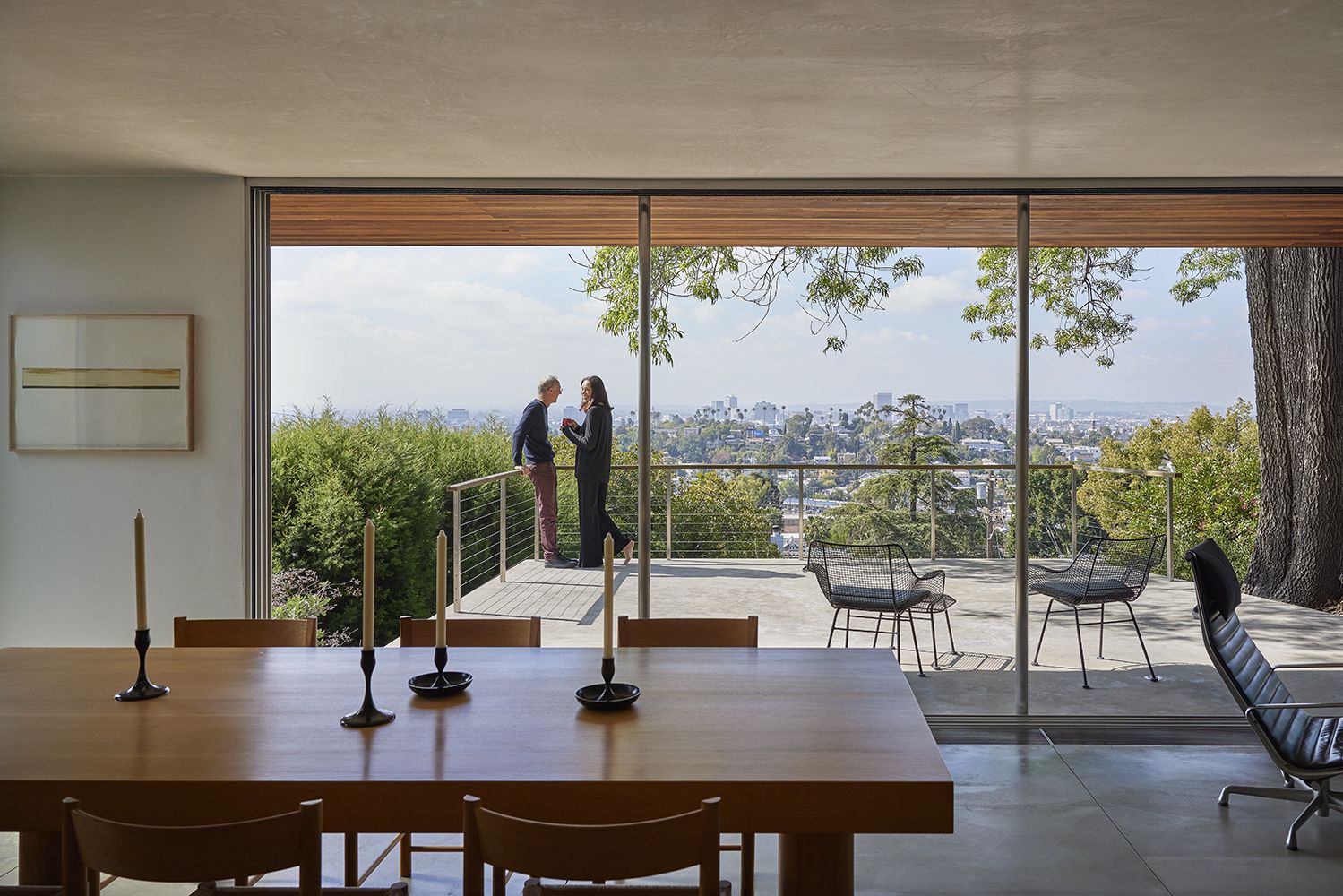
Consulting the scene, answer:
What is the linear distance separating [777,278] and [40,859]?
15.9 ft

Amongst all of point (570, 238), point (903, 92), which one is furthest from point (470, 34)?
point (570, 238)

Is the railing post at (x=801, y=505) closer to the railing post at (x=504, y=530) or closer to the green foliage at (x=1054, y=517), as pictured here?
the green foliage at (x=1054, y=517)

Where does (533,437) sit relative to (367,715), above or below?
above

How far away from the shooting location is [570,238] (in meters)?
5.36

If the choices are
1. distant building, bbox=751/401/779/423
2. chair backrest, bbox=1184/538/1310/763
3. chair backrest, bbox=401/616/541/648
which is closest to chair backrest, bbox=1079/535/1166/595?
chair backrest, bbox=1184/538/1310/763

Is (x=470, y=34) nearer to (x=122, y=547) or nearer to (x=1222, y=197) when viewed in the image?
(x=122, y=547)

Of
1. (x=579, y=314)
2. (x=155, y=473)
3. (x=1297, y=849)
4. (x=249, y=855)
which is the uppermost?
(x=579, y=314)

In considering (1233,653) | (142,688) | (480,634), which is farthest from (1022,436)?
(142,688)

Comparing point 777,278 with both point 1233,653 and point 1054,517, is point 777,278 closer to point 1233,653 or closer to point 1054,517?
point 1054,517

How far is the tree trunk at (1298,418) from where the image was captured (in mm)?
6797

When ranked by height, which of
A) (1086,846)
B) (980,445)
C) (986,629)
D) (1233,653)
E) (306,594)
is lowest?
(1086,846)

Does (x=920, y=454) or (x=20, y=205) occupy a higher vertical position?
(x=20, y=205)

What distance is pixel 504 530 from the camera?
663cm

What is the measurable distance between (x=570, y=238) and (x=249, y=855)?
414 centimetres
